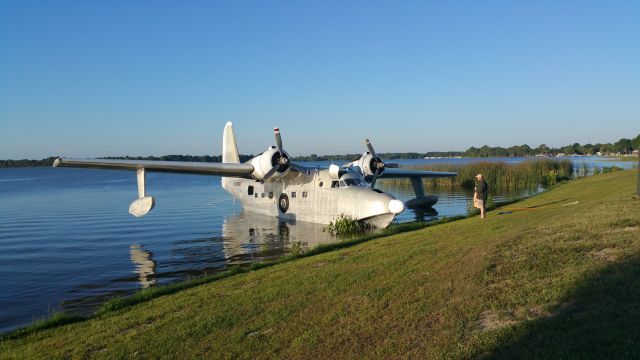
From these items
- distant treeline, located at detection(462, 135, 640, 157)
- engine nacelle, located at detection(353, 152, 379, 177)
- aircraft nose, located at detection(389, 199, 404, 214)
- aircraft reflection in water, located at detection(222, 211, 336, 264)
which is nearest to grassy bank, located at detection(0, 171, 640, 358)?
aircraft reflection in water, located at detection(222, 211, 336, 264)

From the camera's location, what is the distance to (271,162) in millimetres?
22531

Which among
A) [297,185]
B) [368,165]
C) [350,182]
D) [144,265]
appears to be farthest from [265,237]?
[368,165]

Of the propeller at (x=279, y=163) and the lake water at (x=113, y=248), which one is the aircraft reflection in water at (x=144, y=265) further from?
the propeller at (x=279, y=163)

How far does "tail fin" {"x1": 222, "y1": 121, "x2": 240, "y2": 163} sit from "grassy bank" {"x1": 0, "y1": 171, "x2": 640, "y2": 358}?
22.1 m

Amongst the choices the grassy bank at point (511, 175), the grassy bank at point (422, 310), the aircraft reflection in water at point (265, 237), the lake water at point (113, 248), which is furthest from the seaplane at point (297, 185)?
the grassy bank at point (511, 175)

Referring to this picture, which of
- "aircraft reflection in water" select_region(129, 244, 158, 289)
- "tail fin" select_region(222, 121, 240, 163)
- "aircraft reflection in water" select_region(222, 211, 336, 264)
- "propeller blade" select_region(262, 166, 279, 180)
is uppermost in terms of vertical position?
"tail fin" select_region(222, 121, 240, 163)

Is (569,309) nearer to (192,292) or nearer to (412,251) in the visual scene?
(412,251)

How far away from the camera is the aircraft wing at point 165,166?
19.8 metres

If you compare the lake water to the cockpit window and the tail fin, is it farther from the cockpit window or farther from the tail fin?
the tail fin

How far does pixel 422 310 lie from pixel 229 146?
26806 millimetres

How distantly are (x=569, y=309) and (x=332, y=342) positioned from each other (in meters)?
2.66

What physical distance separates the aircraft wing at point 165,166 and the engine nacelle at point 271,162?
465 mm

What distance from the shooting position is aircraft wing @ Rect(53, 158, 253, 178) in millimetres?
19828

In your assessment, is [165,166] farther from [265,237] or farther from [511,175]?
[511,175]
